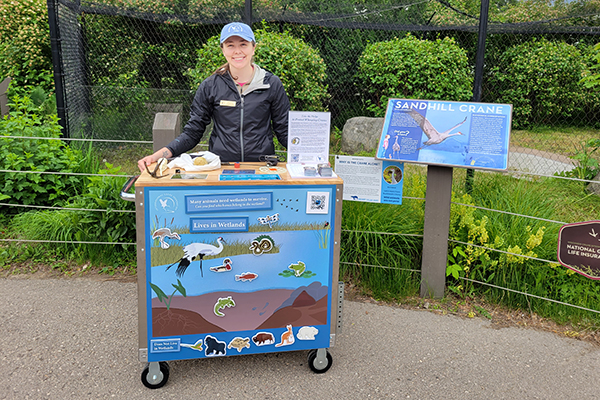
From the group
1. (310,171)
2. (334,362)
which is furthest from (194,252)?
(334,362)

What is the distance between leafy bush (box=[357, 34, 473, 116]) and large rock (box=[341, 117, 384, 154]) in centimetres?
25

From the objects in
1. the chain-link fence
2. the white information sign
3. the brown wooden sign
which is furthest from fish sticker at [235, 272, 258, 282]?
the chain-link fence

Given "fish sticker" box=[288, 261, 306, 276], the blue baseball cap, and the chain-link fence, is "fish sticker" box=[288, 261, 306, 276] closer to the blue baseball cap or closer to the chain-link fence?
the blue baseball cap

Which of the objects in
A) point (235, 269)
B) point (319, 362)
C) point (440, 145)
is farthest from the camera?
point (440, 145)

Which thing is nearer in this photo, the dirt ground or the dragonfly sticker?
the dragonfly sticker

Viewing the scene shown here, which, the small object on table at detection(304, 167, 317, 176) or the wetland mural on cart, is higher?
the small object on table at detection(304, 167, 317, 176)

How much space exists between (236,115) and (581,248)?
97.5 inches

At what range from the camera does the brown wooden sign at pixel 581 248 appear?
10.7ft

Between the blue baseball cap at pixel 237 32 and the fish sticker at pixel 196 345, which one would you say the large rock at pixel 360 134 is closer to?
the blue baseball cap at pixel 237 32

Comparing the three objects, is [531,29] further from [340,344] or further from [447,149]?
[340,344]

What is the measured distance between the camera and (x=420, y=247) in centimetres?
391

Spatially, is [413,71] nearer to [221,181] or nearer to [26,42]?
[221,181]

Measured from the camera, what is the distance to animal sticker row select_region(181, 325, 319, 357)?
2.70m

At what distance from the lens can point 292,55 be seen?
218 inches
